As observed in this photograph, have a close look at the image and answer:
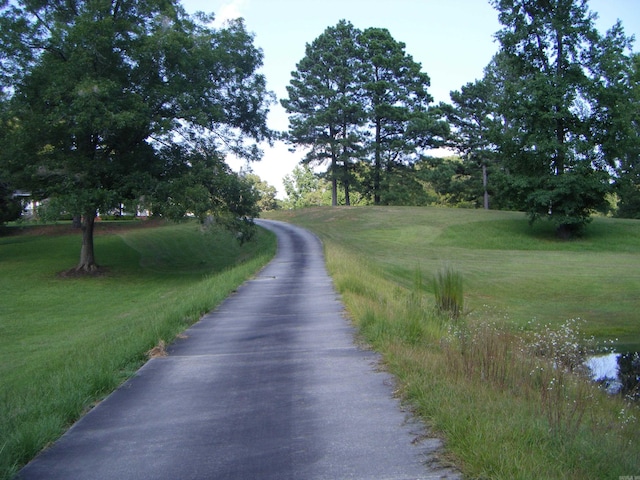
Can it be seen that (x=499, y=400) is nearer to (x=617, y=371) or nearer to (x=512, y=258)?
(x=617, y=371)

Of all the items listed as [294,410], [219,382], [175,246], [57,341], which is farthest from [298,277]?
[175,246]

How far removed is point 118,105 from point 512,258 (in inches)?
851

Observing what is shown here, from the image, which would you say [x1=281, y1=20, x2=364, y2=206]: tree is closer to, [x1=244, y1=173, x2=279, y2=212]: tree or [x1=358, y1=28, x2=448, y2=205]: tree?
[x1=358, y1=28, x2=448, y2=205]: tree

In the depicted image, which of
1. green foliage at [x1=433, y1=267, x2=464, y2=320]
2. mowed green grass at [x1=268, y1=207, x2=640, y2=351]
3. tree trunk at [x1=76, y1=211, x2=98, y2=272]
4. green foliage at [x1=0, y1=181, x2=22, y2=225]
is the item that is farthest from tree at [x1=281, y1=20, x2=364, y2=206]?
green foliage at [x1=433, y1=267, x2=464, y2=320]

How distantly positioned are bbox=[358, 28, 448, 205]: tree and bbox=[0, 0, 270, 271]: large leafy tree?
36.5 m

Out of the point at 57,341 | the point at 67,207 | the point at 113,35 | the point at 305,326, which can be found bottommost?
the point at 57,341

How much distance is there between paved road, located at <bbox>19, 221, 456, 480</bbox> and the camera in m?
4.56

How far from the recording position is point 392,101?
66562mm

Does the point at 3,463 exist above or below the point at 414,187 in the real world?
below

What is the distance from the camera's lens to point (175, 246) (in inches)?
1603

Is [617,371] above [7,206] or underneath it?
underneath

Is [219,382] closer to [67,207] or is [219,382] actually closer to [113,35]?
[67,207]

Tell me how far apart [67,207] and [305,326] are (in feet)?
55.8

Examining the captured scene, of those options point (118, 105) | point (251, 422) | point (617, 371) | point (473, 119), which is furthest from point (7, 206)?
point (473, 119)
